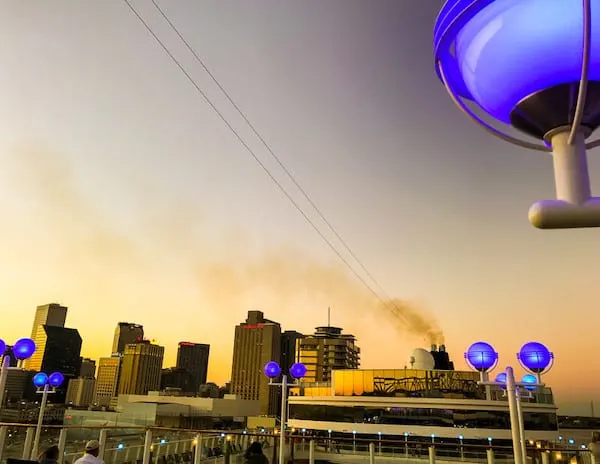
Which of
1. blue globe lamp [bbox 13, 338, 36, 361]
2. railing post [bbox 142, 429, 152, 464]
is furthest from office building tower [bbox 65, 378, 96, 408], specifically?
railing post [bbox 142, 429, 152, 464]

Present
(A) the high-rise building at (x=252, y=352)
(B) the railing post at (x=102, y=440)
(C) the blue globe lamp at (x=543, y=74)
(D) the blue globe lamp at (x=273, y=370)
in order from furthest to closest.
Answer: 1. (A) the high-rise building at (x=252, y=352)
2. (D) the blue globe lamp at (x=273, y=370)
3. (B) the railing post at (x=102, y=440)
4. (C) the blue globe lamp at (x=543, y=74)

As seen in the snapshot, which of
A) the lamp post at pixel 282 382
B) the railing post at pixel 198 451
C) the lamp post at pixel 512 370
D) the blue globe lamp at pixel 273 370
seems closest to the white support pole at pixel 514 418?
the lamp post at pixel 512 370

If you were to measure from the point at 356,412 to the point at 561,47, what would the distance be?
82.5 feet

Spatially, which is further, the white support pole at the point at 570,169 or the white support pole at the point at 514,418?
the white support pole at the point at 514,418

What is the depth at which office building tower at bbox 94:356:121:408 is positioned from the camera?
16512 centimetres

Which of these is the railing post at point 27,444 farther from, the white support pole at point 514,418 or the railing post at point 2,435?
the white support pole at point 514,418

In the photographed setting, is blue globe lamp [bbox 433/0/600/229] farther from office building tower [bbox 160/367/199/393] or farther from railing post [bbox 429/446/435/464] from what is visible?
office building tower [bbox 160/367/199/393]

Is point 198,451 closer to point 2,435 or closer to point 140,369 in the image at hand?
point 2,435

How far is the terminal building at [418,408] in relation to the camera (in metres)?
21.8

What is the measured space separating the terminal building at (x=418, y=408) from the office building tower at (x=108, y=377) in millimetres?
161991

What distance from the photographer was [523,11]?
3.26 feet

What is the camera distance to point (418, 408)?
22.7 metres

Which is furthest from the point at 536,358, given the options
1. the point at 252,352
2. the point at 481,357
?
the point at 252,352

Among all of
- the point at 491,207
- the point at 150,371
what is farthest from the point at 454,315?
the point at 150,371
